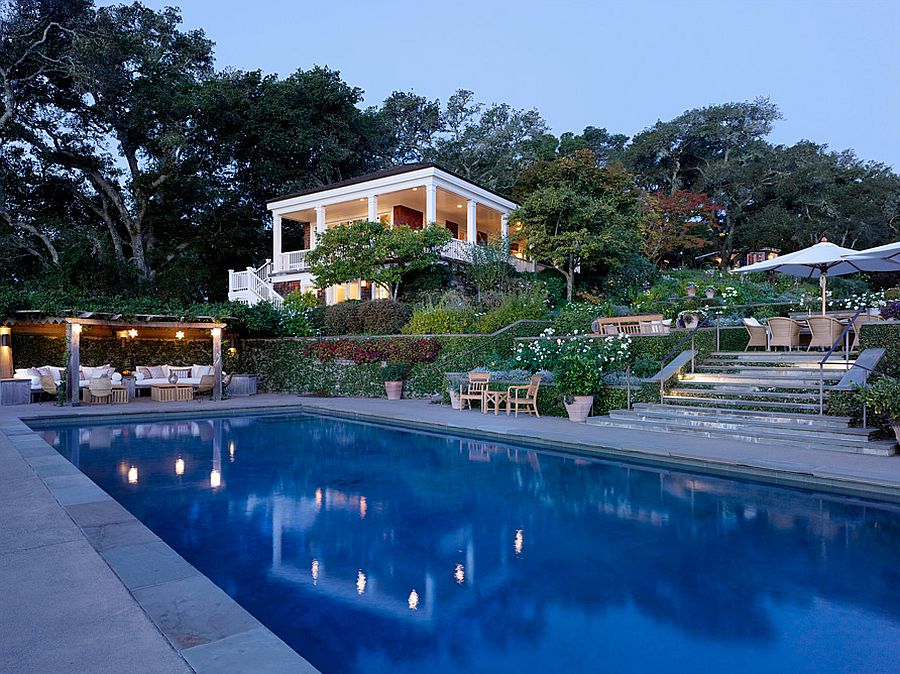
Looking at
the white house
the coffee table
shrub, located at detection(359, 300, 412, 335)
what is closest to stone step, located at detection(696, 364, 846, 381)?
shrub, located at detection(359, 300, 412, 335)

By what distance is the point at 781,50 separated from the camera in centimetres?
6178

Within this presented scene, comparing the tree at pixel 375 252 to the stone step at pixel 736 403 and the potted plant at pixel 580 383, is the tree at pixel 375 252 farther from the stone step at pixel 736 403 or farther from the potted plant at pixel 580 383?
the stone step at pixel 736 403

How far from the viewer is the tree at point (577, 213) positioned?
18.2 m

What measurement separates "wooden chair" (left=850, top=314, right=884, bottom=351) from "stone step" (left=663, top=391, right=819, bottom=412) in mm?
2213

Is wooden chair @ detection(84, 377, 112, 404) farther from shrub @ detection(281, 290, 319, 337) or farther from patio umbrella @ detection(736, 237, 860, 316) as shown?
patio umbrella @ detection(736, 237, 860, 316)

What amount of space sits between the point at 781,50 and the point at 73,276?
70.2m

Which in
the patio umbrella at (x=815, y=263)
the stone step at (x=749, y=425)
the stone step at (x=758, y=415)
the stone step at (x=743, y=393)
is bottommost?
the stone step at (x=749, y=425)

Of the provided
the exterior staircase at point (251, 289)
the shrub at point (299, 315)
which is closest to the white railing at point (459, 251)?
the shrub at point (299, 315)

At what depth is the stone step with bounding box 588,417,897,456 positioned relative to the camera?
282 inches

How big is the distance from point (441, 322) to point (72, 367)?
9358 millimetres

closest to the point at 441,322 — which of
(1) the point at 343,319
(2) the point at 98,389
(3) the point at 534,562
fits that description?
(1) the point at 343,319

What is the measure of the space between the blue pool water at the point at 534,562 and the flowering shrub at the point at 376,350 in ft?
23.7

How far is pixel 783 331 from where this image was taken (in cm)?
1122

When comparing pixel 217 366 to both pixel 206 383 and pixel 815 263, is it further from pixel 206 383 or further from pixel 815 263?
pixel 815 263
